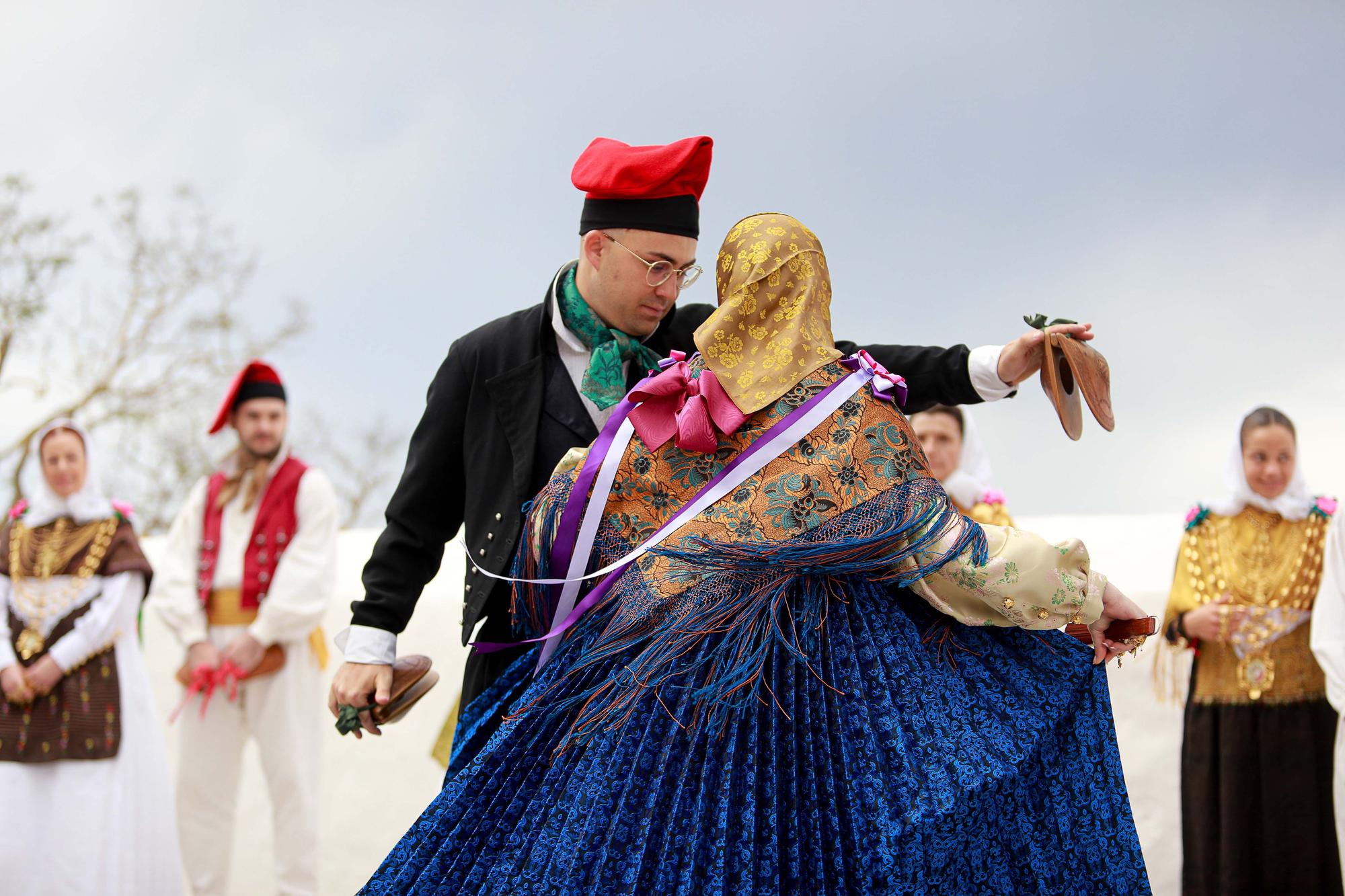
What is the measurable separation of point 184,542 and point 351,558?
1479mm

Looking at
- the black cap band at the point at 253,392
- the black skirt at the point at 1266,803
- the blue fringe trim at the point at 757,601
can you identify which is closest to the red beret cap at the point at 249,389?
the black cap band at the point at 253,392

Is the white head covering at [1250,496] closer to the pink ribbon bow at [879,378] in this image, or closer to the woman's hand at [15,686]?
the pink ribbon bow at [879,378]

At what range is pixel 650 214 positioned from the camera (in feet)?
7.21

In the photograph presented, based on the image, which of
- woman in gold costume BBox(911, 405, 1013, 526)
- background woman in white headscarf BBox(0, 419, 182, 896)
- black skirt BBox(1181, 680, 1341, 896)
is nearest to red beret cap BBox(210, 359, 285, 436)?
background woman in white headscarf BBox(0, 419, 182, 896)

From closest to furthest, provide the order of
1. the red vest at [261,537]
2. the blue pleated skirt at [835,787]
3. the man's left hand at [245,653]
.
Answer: the blue pleated skirt at [835,787] < the man's left hand at [245,653] < the red vest at [261,537]

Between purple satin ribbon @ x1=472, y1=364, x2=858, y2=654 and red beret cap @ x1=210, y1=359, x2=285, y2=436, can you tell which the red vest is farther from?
purple satin ribbon @ x1=472, y1=364, x2=858, y2=654

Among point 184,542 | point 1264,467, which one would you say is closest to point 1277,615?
point 1264,467

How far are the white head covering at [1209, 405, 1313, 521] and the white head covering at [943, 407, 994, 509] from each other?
893 mm

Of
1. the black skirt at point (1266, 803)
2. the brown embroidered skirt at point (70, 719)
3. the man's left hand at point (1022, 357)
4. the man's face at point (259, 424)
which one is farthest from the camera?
the man's face at point (259, 424)

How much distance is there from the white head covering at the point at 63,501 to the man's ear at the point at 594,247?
11.6 feet

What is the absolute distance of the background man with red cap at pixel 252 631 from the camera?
200 inches

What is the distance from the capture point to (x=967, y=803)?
164cm

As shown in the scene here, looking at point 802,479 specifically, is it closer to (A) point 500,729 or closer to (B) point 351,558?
(A) point 500,729

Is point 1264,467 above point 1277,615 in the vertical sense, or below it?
above
